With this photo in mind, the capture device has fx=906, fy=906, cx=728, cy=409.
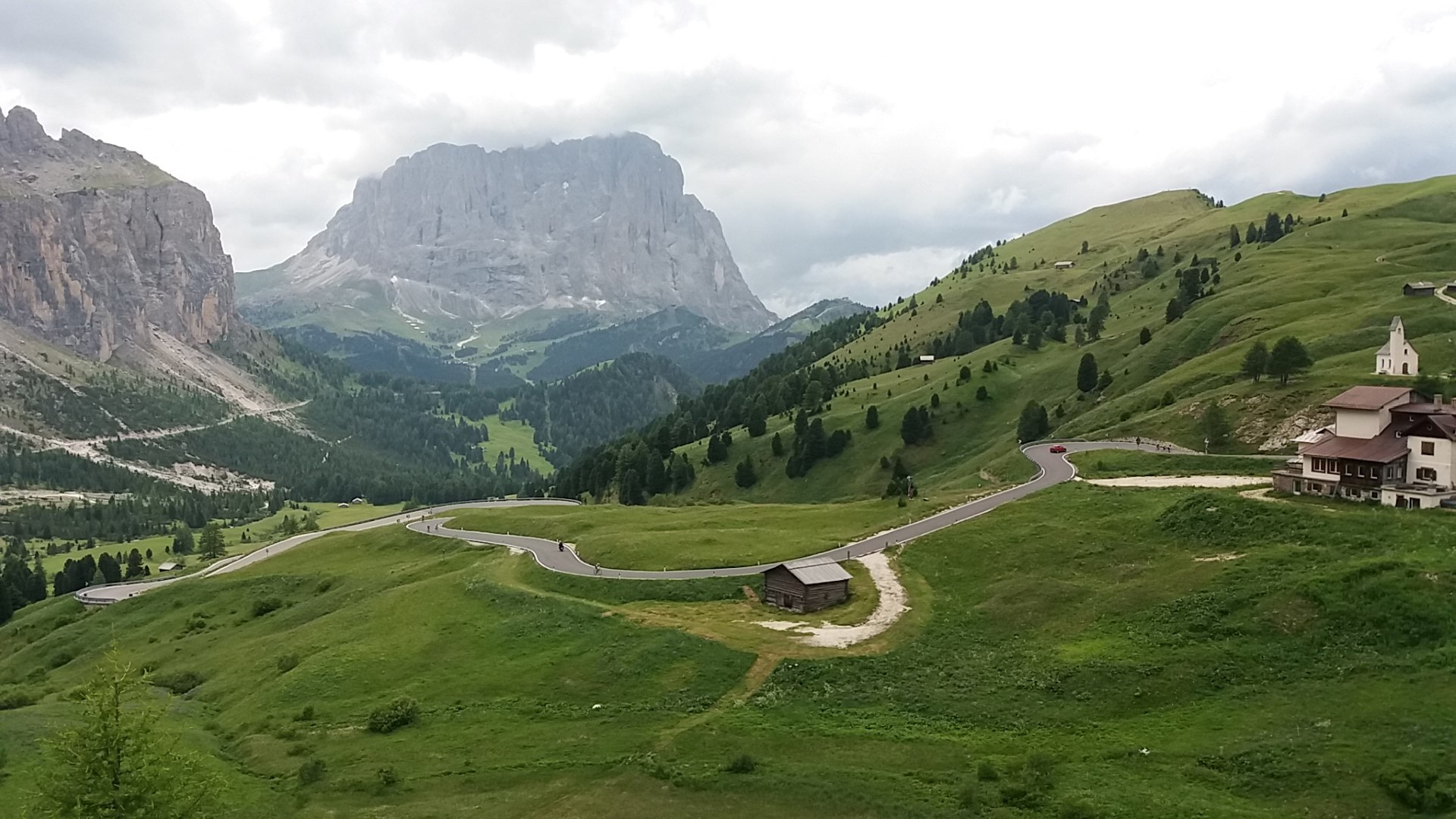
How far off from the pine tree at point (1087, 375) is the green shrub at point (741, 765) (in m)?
121

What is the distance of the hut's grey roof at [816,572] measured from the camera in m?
65.4

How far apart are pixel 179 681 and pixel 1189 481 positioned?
299 feet

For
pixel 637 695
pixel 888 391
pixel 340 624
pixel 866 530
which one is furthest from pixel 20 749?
pixel 888 391

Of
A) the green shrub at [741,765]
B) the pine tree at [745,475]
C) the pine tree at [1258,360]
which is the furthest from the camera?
the pine tree at [745,475]

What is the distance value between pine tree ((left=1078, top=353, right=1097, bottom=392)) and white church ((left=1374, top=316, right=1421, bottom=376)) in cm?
5197

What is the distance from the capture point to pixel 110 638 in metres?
101

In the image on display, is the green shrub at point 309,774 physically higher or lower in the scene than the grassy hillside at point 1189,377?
lower

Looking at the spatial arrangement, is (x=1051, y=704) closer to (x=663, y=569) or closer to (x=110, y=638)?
(x=663, y=569)

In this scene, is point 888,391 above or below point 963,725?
above

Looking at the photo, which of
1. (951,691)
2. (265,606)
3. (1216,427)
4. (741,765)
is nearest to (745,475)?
(265,606)

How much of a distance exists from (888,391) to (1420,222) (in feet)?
405

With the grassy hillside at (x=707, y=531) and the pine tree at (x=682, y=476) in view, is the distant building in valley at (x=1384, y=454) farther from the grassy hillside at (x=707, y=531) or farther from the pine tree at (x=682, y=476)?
the pine tree at (x=682, y=476)

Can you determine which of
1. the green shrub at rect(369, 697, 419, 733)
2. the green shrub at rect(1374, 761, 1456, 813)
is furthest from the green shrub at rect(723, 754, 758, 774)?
the green shrub at rect(1374, 761, 1456, 813)

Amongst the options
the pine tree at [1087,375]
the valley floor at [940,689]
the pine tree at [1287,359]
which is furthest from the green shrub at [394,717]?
the pine tree at [1087,375]
